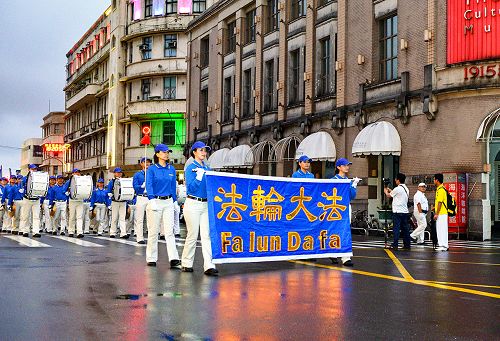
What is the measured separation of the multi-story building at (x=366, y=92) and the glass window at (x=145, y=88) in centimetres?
1617

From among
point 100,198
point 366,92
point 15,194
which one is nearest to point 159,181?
point 15,194

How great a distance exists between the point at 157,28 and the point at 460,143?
127 feet

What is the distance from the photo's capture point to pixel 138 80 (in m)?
61.5

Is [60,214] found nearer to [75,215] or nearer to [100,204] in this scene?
[100,204]

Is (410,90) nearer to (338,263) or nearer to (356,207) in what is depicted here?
(356,207)

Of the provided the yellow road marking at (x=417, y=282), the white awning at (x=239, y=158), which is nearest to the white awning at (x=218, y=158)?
the white awning at (x=239, y=158)

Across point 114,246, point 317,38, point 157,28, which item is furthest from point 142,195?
point 157,28

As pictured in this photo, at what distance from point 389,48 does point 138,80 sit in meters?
35.5

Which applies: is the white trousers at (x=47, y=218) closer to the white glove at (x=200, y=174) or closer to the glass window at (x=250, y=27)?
the white glove at (x=200, y=174)

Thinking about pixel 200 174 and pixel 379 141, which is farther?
pixel 379 141

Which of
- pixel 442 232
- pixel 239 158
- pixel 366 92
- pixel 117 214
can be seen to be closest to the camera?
pixel 442 232

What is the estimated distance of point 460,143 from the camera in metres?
24.5

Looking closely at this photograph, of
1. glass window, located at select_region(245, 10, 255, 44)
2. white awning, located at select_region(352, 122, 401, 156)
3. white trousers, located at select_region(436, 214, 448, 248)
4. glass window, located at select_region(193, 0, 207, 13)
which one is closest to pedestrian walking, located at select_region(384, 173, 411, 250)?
white trousers, located at select_region(436, 214, 448, 248)

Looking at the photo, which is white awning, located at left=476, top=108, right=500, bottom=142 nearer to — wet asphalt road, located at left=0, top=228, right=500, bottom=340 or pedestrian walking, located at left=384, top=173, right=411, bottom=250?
pedestrian walking, located at left=384, top=173, right=411, bottom=250
